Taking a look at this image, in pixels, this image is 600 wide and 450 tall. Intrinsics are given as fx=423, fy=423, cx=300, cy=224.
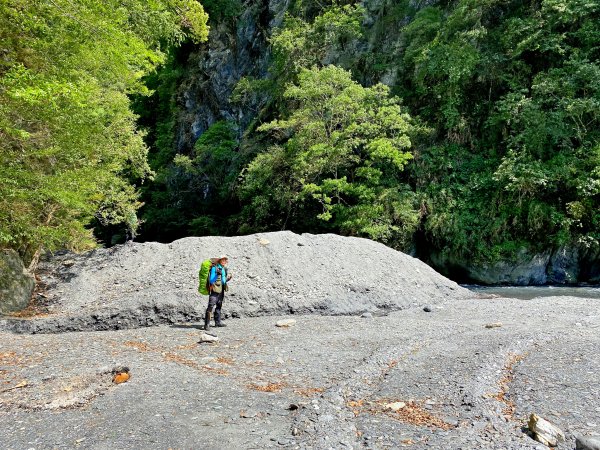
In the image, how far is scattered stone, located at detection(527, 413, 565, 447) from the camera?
4.02 metres

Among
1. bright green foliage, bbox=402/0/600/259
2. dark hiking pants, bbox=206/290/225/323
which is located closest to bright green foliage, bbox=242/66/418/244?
bright green foliage, bbox=402/0/600/259

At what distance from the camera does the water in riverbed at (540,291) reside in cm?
1486

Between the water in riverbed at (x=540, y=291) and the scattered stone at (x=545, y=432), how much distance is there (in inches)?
459

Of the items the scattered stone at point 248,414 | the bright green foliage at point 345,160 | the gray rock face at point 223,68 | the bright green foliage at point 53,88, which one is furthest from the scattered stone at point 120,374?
the gray rock face at point 223,68

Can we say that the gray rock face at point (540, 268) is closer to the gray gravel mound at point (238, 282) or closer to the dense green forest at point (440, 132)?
the dense green forest at point (440, 132)

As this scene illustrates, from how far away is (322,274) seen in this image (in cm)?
1280

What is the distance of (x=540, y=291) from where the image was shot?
15.9 meters

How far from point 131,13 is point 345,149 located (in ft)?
39.7

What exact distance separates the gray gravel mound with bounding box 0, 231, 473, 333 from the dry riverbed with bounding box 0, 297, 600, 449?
1.21m

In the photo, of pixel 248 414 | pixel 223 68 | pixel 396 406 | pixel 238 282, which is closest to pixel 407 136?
pixel 238 282

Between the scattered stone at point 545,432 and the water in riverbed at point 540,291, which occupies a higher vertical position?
the water in riverbed at point 540,291

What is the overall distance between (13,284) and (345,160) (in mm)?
15083

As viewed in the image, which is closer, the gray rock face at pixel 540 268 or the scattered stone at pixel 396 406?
the scattered stone at pixel 396 406

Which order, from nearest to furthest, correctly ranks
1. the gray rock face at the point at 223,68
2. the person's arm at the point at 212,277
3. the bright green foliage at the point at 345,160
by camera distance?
the person's arm at the point at 212,277 → the bright green foliage at the point at 345,160 → the gray rock face at the point at 223,68
